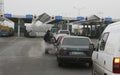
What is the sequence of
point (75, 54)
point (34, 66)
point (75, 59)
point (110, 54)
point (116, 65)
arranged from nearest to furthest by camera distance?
point (116, 65), point (110, 54), point (75, 59), point (75, 54), point (34, 66)

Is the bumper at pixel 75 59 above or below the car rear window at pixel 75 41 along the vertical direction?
below

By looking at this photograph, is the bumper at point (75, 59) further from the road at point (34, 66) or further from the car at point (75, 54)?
the road at point (34, 66)

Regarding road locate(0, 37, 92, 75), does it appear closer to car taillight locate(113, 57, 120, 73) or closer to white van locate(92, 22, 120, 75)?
white van locate(92, 22, 120, 75)

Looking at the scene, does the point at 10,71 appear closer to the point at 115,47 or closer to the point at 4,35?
the point at 115,47

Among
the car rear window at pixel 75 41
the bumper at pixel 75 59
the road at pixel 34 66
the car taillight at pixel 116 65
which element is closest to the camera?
the car taillight at pixel 116 65

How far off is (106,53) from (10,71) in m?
7.79

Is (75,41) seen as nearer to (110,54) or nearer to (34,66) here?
(34,66)

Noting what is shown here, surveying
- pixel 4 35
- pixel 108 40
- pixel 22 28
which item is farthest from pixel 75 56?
pixel 22 28

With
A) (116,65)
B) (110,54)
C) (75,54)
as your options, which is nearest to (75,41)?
(75,54)

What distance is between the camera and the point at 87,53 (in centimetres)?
1568

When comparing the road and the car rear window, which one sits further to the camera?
the car rear window

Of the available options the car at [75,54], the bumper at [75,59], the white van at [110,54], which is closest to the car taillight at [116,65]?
the white van at [110,54]

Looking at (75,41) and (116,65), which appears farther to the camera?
(75,41)

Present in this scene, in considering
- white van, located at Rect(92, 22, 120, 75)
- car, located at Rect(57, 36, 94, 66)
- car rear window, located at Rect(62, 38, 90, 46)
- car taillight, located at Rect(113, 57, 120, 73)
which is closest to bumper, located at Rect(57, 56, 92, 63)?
car, located at Rect(57, 36, 94, 66)
